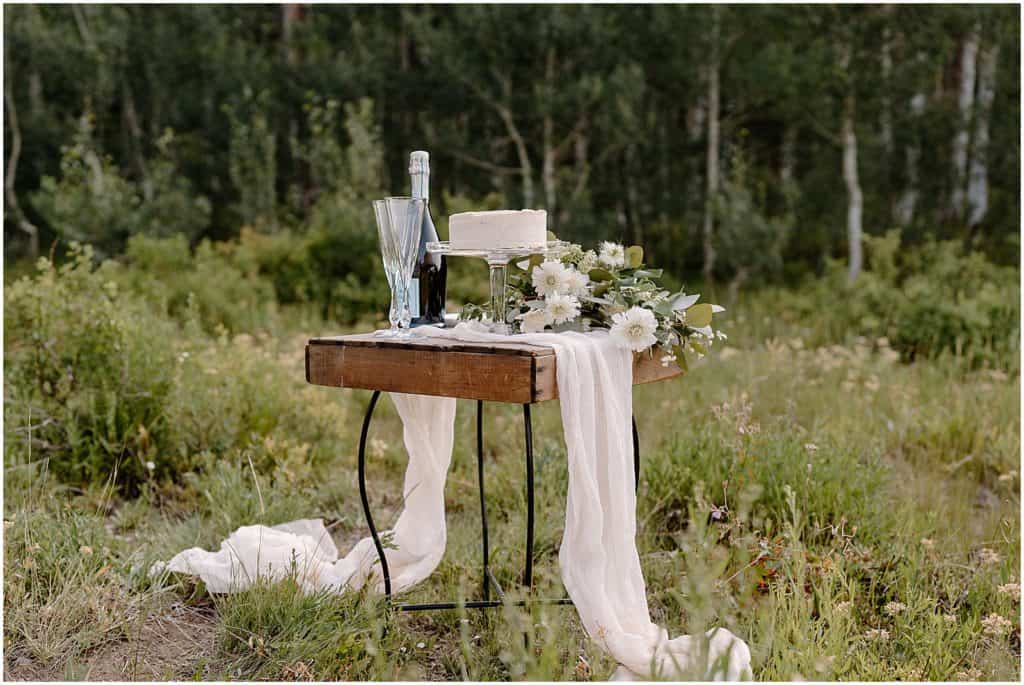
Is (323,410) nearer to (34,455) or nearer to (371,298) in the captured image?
(34,455)

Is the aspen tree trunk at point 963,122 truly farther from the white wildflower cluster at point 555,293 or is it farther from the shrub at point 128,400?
the white wildflower cluster at point 555,293

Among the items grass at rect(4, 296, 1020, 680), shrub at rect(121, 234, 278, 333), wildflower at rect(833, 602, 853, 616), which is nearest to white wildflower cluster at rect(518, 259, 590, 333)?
grass at rect(4, 296, 1020, 680)

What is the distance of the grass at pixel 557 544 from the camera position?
2.40 m

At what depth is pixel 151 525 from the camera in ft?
11.3

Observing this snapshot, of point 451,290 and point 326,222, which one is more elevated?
point 326,222

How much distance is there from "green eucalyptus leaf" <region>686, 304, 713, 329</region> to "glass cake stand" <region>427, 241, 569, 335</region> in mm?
365

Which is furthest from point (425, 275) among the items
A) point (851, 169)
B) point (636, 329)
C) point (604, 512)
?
point (851, 169)

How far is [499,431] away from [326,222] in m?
4.22

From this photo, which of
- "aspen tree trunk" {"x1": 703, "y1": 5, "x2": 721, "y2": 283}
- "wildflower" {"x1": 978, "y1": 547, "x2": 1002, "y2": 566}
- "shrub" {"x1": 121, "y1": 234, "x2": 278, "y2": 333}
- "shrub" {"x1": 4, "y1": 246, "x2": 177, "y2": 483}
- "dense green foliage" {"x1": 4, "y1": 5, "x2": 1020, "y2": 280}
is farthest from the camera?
"aspen tree trunk" {"x1": 703, "y1": 5, "x2": 721, "y2": 283}

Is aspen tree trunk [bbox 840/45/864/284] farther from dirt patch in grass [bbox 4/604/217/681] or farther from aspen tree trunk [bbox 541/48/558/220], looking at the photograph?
dirt patch in grass [bbox 4/604/217/681]

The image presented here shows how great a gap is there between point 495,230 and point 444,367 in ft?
1.24

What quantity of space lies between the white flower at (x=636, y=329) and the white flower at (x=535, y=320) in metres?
0.20

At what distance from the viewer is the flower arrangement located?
2.26m

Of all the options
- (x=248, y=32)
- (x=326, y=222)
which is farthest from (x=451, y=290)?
(x=248, y=32)
